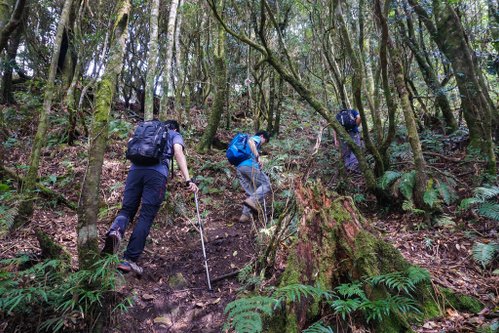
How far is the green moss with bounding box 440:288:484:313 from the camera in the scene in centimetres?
306

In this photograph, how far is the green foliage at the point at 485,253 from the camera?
153 inches

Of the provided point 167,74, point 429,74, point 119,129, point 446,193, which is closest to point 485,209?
point 446,193

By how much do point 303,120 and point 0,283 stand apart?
47.1 ft

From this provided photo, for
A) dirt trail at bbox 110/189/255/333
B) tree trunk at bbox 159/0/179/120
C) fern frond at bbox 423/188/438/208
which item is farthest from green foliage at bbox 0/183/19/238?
fern frond at bbox 423/188/438/208

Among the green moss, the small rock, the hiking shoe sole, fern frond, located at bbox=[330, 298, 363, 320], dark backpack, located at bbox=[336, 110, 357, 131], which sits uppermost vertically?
dark backpack, located at bbox=[336, 110, 357, 131]

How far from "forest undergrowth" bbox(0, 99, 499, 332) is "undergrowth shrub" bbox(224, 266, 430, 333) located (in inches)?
5.4

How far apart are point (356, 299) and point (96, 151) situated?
2.80 meters

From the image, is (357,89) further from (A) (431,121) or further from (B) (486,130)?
(A) (431,121)

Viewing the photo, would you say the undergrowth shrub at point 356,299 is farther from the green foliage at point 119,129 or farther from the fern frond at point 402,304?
the green foliage at point 119,129

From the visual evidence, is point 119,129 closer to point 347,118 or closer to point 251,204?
point 251,204

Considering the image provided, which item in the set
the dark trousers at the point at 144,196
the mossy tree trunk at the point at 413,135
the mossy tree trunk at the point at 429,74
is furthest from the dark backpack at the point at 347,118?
the dark trousers at the point at 144,196

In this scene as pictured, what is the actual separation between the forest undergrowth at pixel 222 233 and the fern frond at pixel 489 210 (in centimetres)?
1

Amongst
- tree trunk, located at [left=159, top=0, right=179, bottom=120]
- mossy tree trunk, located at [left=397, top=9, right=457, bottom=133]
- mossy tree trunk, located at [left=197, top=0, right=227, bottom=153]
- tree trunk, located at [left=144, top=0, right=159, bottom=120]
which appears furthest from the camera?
mossy tree trunk, located at [left=197, top=0, right=227, bottom=153]

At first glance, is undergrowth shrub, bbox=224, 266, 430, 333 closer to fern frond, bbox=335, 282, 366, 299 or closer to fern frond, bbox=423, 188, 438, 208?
fern frond, bbox=335, 282, 366, 299
